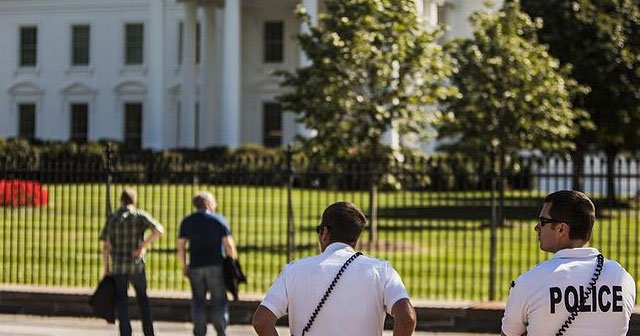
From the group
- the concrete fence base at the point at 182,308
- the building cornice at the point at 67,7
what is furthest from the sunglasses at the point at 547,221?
the building cornice at the point at 67,7

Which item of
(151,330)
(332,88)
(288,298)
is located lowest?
(151,330)

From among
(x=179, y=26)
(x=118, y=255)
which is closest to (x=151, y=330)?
(x=118, y=255)

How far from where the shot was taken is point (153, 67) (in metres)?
52.2

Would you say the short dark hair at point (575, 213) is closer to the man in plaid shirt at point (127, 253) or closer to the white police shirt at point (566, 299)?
the white police shirt at point (566, 299)

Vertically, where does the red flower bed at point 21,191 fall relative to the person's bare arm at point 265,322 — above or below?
above

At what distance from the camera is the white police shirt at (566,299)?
5523 mm

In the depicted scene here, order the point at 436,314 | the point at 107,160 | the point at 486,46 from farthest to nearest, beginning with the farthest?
the point at 486,46 < the point at 107,160 < the point at 436,314

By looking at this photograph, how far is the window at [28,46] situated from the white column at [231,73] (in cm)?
1337

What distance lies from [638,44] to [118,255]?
23675 mm

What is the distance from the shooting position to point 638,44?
34.0 m

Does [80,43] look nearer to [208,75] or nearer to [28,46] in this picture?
[28,46]

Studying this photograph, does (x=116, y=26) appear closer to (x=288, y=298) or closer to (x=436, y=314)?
(x=436, y=314)

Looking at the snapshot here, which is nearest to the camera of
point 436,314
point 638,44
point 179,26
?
point 436,314

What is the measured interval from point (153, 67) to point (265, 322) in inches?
1844
